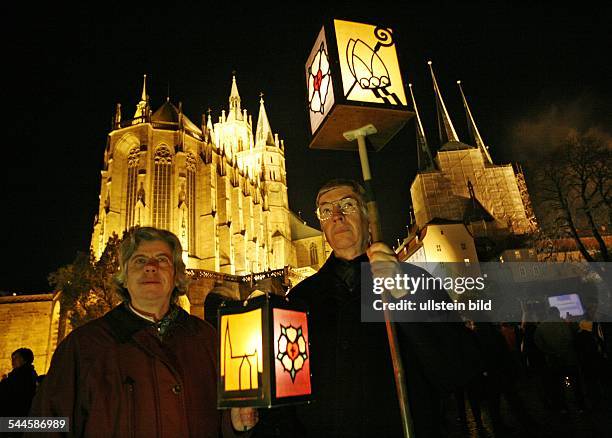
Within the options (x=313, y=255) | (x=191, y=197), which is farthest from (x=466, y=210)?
(x=191, y=197)

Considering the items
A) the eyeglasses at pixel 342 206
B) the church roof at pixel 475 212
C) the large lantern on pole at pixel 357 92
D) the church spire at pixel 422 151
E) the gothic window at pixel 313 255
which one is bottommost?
the eyeglasses at pixel 342 206

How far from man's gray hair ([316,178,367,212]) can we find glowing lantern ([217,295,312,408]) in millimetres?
899

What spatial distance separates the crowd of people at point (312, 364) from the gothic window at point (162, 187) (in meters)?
28.4

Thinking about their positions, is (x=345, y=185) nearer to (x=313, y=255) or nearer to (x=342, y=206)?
(x=342, y=206)

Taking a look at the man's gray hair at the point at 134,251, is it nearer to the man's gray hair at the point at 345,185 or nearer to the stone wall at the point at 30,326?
the man's gray hair at the point at 345,185

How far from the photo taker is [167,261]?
8.50 feet

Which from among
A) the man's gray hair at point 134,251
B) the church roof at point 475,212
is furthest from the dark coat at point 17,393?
the church roof at point 475,212

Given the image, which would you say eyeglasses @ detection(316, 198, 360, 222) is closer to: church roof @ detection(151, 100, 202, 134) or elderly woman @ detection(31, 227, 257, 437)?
elderly woman @ detection(31, 227, 257, 437)

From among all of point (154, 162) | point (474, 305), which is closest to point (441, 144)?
point (474, 305)

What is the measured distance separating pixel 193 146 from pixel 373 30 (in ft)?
111

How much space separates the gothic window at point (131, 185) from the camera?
30.0 metres

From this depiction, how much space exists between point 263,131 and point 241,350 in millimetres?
54580

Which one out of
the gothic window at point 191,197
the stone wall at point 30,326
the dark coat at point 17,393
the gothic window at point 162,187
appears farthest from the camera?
the gothic window at point 191,197

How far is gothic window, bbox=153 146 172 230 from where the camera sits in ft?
98.8
